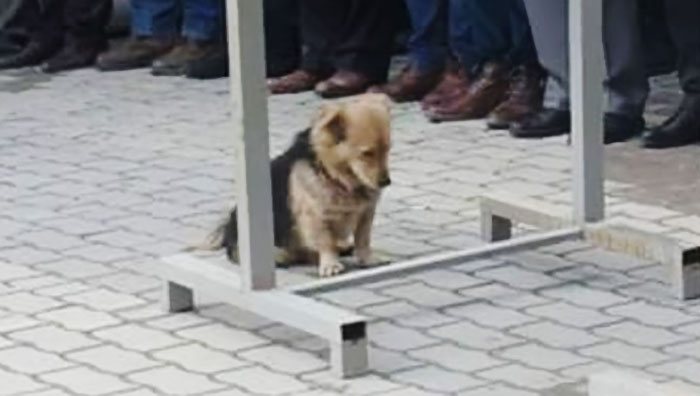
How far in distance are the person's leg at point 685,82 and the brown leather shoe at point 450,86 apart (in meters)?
1.05

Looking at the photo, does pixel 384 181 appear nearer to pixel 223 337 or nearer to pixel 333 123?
pixel 333 123

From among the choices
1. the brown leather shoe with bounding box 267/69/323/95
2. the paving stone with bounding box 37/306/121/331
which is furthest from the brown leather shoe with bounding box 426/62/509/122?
the paving stone with bounding box 37/306/121/331

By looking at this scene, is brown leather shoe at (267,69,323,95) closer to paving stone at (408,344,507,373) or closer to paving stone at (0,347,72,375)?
paving stone at (0,347,72,375)

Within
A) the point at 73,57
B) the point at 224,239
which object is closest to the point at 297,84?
the point at 73,57

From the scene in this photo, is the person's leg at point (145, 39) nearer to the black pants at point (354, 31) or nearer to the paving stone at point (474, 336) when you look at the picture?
the black pants at point (354, 31)

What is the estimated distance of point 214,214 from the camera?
24.6 feet

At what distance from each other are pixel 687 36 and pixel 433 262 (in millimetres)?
2469

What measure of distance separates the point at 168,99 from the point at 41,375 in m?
4.24

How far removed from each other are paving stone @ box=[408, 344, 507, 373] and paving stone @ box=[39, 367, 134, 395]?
0.82 m

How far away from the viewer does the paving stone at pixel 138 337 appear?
5.93m

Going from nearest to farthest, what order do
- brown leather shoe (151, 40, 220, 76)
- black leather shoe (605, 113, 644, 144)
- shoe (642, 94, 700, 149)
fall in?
shoe (642, 94, 700, 149) < black leather shoe (605, 113, 644, 144) < brown leather shoe (151, 40, 220, 76)

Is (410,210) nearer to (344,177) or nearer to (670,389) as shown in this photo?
(344,177)

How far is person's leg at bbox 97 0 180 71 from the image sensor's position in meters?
10.5

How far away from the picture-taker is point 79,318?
625 cm
